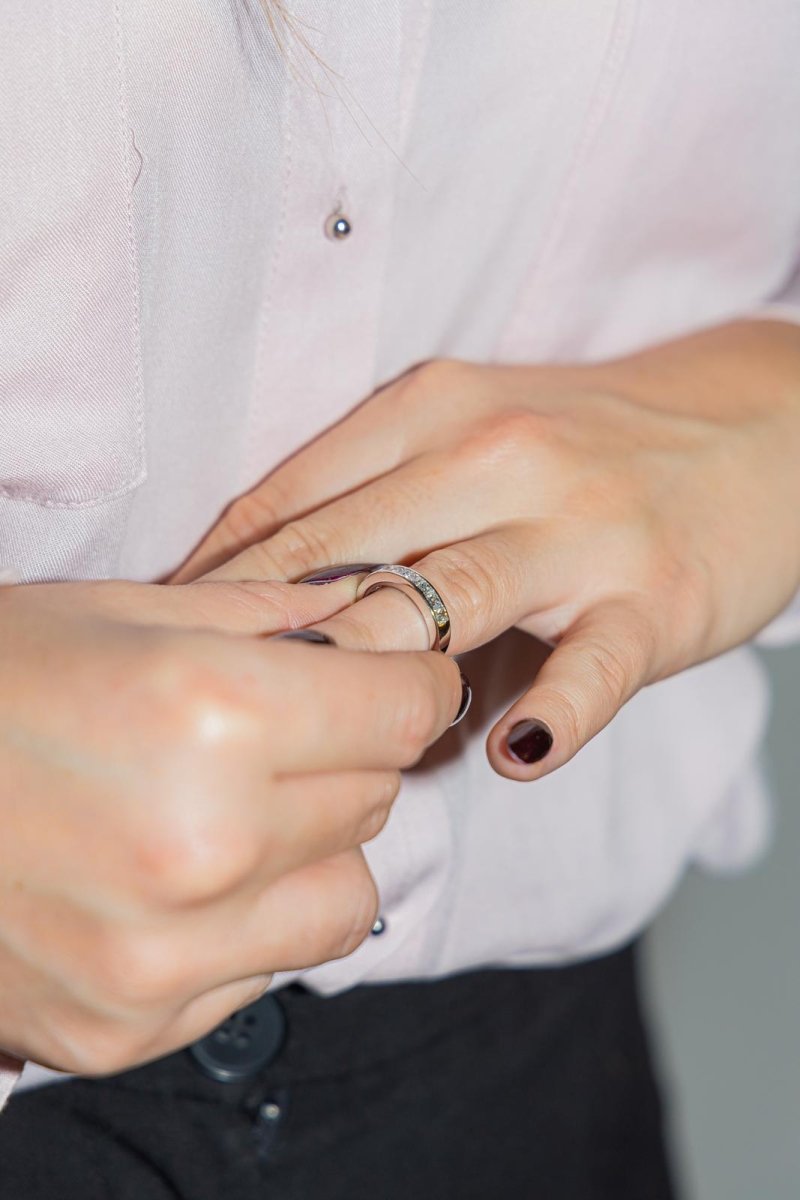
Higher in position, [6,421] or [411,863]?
[6,421]

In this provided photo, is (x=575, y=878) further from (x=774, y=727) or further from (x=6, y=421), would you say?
(x=774, y=727)

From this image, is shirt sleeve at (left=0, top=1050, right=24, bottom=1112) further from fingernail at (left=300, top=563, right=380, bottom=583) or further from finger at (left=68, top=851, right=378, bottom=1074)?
fingernail at (left=300, top=563, right=380, bottom=583)

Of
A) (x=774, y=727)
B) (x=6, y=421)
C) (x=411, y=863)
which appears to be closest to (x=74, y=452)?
(x=6, y=421)

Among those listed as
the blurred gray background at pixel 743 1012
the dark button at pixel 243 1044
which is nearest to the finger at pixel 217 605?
the dark button at pixel 243 1044

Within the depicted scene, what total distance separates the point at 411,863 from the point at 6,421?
0.30 metres

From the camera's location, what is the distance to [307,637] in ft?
1.28

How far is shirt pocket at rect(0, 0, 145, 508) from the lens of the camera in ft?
1.28

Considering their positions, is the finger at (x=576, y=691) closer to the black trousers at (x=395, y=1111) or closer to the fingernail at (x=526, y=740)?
the fingernail at (x=526, y=740)

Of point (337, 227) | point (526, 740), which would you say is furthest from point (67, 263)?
point (526, 740)

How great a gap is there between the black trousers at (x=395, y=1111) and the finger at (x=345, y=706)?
0.98 ft

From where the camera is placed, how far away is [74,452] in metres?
0.45

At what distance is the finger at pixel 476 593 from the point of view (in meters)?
0.42

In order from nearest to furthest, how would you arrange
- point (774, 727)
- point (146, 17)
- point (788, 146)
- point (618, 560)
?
1. point (146, 17)
2. point (618, 560)
3. point (788, 146)
4. point (774, 727)

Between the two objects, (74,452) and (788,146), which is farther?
(788,146)
